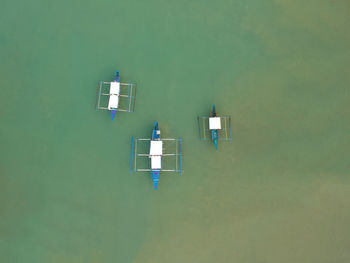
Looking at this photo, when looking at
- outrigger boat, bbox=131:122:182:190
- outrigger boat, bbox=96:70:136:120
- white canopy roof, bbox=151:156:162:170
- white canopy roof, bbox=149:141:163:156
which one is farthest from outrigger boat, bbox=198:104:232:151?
outrigger boat, bbox=96:70:136:120

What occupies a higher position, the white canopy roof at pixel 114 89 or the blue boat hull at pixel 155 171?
the white canopy roof at pixel 114 89

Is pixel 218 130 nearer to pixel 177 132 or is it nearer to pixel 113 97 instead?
pixel 177 132

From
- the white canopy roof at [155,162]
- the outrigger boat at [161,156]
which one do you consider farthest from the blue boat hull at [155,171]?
the white canopy roof at [155,162]

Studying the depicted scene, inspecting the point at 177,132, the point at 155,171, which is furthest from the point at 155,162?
the point at 177,132

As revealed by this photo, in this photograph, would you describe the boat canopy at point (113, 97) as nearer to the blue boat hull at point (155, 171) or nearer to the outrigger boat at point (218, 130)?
the blue boat hull at point (155, 171)

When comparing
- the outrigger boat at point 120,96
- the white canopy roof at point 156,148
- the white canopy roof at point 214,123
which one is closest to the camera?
the white canopy roof at point 156,148

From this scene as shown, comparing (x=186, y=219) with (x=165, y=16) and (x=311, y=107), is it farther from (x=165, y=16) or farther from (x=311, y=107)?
(x=165, y=16)

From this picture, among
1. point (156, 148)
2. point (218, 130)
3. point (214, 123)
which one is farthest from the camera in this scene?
point (218, 130)

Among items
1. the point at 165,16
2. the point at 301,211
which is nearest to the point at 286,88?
the point at 301,211
